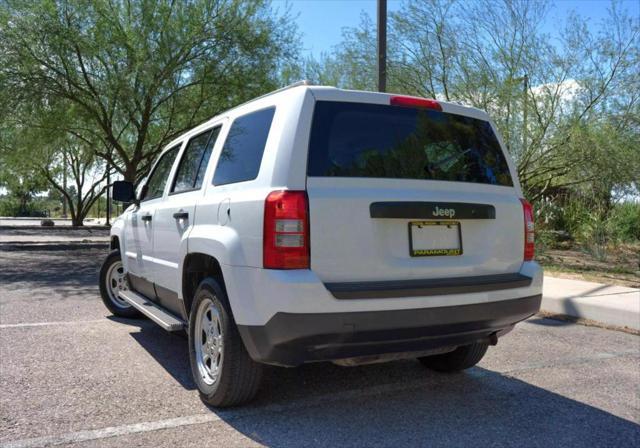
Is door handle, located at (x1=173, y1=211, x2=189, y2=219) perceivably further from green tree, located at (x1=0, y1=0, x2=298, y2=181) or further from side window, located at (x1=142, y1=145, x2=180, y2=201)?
green tree, located at (x1=0, y1=0, x2=298, y2=181)

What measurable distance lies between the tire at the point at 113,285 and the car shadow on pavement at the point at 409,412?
219 centimetres

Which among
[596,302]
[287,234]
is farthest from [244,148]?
[596,302]

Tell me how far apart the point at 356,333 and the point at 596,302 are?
5.07 metres

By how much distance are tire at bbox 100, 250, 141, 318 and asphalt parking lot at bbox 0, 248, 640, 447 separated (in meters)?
0.63

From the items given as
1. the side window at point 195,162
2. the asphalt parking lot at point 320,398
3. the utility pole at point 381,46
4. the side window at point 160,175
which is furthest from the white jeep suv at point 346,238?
the utility pole at point 381,46

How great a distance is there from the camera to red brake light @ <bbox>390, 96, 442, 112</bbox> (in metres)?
3.70

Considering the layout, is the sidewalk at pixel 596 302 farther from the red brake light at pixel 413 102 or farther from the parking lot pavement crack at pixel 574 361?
the red brake light at pixel 413 102

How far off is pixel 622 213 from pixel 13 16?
14892 millimetres

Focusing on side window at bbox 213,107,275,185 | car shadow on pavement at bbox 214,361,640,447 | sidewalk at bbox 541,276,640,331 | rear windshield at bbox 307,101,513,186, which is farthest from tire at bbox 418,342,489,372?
sidewalk at bbox 541,276,640,331

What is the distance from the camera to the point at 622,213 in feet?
43.5

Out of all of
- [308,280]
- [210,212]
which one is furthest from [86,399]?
[308,280]

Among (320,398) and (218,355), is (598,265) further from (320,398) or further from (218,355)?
(218,355)

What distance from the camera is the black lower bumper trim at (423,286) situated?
3.18 metres

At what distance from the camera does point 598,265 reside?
37.5 ft
